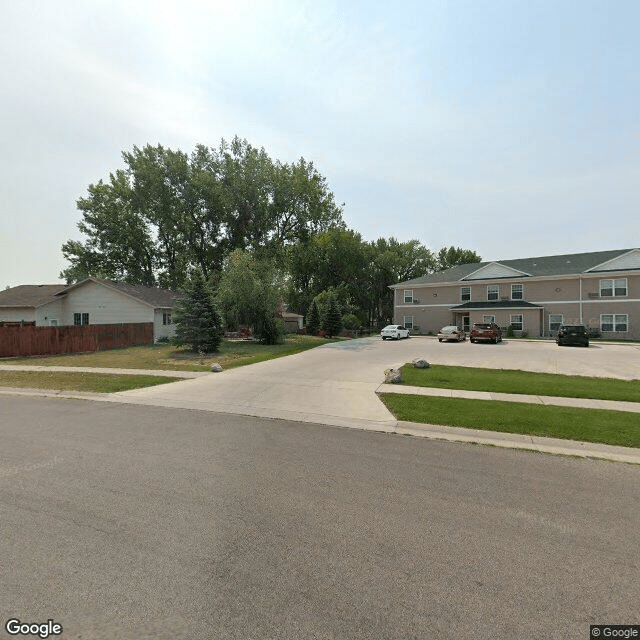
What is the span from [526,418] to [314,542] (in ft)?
21.6

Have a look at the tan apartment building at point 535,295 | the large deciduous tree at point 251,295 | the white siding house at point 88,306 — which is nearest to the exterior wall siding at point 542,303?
the tan apartment building at point 535,295

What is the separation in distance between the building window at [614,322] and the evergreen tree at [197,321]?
114 ft

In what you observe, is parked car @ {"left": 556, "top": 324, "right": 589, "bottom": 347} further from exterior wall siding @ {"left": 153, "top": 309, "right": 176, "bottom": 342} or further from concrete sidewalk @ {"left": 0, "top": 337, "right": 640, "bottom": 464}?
exterior wall siding @ {"left": 153, "top": 309, "right": 176, "bottom": 342}

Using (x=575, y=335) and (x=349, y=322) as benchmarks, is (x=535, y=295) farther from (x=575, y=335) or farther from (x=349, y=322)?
(x=349, y=322)

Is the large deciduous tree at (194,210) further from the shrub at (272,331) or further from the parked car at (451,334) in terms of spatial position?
the parked car at (451,334)

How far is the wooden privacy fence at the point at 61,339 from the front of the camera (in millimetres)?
21297

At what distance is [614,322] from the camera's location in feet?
113

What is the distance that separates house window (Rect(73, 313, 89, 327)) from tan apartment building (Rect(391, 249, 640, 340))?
106ft

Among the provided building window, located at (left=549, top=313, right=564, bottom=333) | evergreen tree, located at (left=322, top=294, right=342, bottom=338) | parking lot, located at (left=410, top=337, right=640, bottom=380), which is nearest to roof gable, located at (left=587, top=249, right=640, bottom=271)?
building window, located at (left=549, top=313, right=564, bottom=333)

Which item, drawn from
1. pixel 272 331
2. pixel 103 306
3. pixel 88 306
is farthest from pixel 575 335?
pixel 88 306

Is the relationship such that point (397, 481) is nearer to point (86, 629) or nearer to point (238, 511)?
point (238, 511)

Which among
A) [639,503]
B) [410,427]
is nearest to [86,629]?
[639,503]

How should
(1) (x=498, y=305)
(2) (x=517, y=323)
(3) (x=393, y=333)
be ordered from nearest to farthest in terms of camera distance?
(3) (x=393, y=333) → (2) (x=517, y=323) → (1) (x=498, y=305)

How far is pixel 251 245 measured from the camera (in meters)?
42.1
